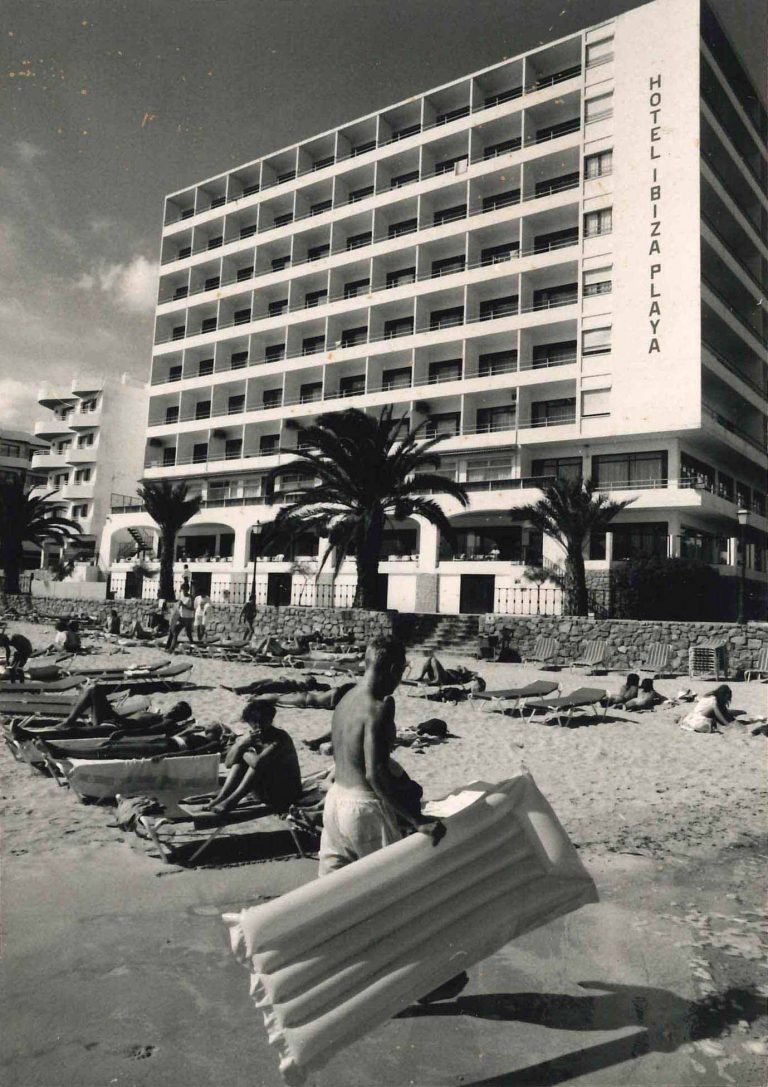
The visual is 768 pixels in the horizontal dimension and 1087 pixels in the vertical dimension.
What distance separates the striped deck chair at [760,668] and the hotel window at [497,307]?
846 inches

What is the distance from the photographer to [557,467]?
31.4 metres

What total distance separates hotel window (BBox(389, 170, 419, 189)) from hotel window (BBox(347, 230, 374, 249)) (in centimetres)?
263

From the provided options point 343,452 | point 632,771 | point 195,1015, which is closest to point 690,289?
point 343,452

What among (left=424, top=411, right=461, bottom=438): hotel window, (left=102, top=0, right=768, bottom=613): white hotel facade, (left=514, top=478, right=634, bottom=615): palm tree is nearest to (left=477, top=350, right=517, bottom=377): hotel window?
(left=102, top=0, right=768, bottom=613): white hotel facade

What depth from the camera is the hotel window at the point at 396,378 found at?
3588 cm

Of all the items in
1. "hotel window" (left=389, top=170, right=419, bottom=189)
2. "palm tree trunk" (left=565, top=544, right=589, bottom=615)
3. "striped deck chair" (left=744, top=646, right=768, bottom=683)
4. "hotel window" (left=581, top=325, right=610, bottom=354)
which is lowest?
"striped deck chair" (left=744, top=646, right=768, bottom=683)

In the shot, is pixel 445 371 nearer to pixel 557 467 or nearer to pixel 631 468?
pixel 557 467

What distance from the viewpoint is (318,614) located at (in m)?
22.7

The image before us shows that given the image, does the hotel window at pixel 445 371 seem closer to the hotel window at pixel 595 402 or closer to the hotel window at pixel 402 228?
the hotel window at pixel 595 402

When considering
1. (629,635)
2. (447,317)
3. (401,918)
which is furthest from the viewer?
(447,317)

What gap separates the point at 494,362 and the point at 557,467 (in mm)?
6316

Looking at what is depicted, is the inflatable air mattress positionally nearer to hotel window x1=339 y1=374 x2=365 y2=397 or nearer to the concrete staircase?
the concrete staircase

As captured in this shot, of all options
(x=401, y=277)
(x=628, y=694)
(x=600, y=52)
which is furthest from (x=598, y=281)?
(x=628, y=694)

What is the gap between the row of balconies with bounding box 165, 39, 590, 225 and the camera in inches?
1303
